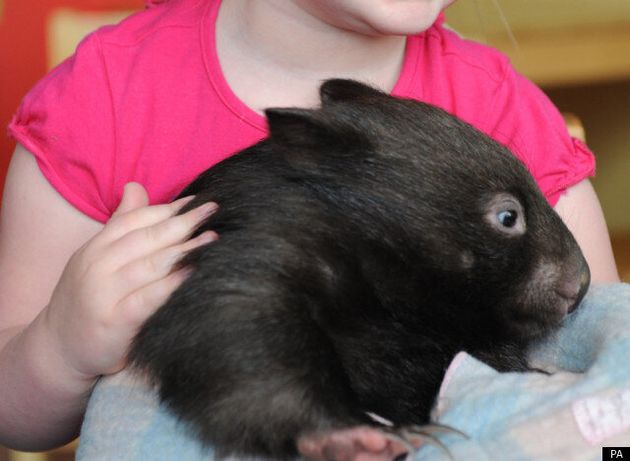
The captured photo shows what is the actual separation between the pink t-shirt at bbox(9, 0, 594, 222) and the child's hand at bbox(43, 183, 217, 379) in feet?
0.73

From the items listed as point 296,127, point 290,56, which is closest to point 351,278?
point 296,127

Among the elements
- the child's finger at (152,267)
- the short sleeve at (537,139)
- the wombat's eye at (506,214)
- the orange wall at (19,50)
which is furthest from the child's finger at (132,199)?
the orange wall at (19,50)

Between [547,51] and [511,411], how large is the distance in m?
1.56

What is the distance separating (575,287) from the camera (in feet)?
→ 3.78

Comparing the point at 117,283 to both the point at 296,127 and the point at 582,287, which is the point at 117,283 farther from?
the point at 582,287

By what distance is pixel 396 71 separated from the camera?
157cm

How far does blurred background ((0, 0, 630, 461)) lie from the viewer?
6.25 ft

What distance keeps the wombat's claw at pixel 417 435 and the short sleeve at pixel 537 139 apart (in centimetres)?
69

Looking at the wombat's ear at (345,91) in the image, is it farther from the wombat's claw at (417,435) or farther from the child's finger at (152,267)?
the wombat's claw at (417,435)

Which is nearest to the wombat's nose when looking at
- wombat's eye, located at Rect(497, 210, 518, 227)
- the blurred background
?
wombat's eye, located at Rect(497, 210, 518, 227)

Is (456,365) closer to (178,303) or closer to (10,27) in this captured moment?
(178,303)

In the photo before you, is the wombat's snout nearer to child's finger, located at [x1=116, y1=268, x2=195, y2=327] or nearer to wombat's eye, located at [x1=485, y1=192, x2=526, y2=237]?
wombat's eye, located at [x1=485, y1=192, x2=526, y2=237]

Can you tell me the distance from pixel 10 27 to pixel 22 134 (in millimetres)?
494

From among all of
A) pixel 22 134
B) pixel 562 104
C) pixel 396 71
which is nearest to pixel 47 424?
pixel 22 134
